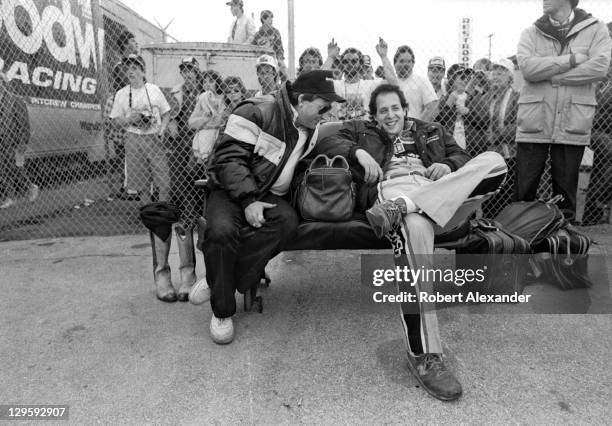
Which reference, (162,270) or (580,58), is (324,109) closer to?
(162,270)

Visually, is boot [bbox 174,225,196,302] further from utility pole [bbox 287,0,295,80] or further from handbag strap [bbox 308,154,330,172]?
utility pole [bbox 287,0,295,80]

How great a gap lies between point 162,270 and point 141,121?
8.77ft

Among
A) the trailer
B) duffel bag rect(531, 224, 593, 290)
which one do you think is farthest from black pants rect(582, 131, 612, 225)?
the trailer

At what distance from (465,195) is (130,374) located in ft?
6.35

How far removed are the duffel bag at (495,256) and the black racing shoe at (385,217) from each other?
2.44 ft

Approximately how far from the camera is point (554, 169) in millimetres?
3836

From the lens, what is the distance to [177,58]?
791 centimetres

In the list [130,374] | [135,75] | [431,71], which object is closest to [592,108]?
[431,71]

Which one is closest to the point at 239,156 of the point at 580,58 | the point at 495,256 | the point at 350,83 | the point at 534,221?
the point at 495,256

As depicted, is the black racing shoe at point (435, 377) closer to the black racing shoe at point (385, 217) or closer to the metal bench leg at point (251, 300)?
the black racing shoe at point (385, 217)

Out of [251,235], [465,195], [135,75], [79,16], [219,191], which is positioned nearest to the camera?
[465,195]

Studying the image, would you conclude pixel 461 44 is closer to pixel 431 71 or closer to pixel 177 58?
pixel 431 71

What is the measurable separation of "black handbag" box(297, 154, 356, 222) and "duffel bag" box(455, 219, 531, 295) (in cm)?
79

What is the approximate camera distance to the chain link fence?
186 inches
